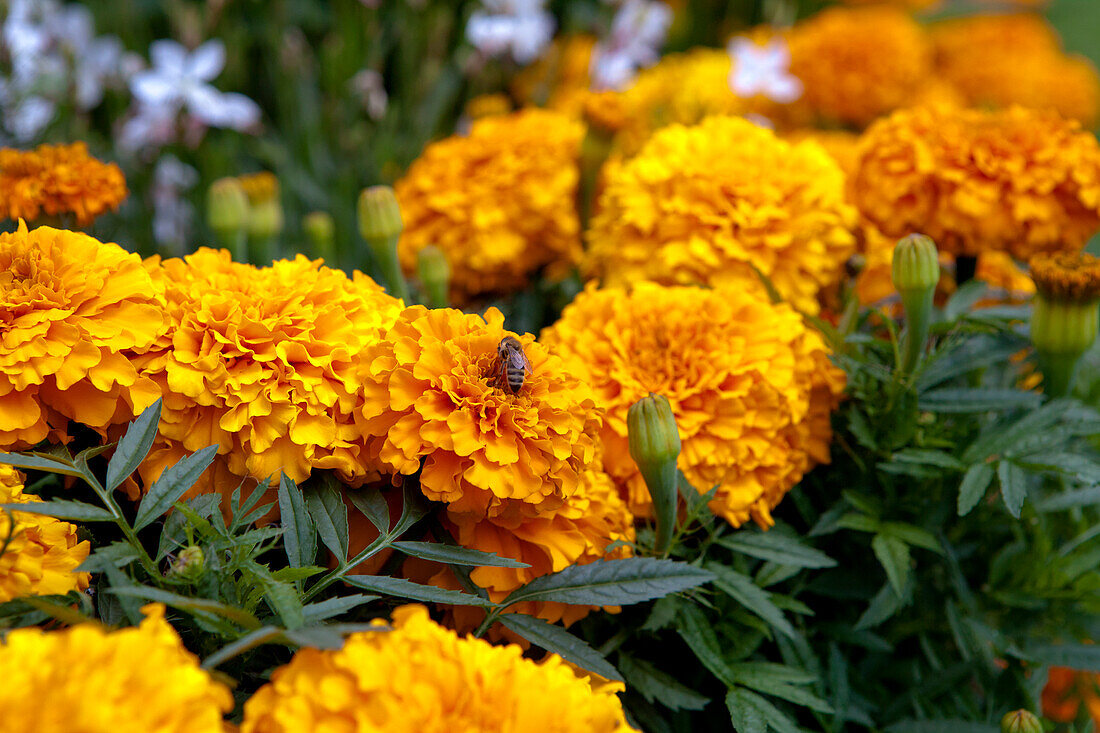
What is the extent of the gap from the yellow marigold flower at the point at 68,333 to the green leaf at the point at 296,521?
0.36 feet

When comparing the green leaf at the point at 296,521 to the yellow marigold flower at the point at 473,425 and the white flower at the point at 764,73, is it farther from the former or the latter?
the white flower at the point at 764,73

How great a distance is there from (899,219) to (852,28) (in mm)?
913

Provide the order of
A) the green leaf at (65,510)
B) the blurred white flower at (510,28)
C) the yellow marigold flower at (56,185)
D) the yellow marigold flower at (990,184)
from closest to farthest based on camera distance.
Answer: the green leaf at (65,510)
the yellow marigold flower at (56,185)
the yellow marigold flower at (990,184)
the blurred white flower at (510,28)

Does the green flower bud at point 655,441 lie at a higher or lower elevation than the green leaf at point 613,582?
higher

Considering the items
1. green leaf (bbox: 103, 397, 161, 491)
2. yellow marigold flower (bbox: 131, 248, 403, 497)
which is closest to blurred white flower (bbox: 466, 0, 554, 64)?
yellow marigold flower (bbox: 131, 248, 403, 497)

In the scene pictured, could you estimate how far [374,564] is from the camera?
1.96ft

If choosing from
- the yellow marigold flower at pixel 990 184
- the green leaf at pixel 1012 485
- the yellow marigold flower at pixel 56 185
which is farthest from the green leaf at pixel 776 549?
the yellow marigold flower at pixel 56 185

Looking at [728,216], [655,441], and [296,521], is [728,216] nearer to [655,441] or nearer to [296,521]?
[655,441]

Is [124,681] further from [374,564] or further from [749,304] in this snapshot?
[749,304]

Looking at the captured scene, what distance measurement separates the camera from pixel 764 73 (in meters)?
1.64

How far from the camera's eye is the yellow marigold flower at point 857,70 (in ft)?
5.25

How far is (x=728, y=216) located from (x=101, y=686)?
694mm

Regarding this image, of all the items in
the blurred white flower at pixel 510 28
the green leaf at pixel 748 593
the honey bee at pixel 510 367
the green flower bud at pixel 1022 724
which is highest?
the blurred white flower at pixel 510 28

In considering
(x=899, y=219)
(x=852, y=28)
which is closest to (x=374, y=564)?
(x=899, y=219)
